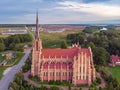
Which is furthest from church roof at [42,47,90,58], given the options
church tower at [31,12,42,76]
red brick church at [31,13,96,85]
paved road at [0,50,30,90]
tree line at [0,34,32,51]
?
tree line at [0,34,32,51]

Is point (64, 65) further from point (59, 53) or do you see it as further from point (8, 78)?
point (8, 78)

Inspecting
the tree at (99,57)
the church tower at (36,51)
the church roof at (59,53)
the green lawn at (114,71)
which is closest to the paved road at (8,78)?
the church tower at (36,51)

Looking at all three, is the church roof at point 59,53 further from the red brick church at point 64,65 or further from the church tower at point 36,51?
the church tower at point 36,51

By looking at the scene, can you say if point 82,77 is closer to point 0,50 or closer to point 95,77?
point 95,77

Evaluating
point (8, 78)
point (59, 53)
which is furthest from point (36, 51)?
point (8, 78)

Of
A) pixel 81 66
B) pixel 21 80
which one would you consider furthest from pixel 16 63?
pixel 81 66

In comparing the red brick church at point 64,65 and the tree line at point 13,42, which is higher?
the red brick church at point 64,65

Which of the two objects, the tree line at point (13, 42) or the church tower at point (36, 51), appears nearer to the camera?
the church tower at point (36, 51)

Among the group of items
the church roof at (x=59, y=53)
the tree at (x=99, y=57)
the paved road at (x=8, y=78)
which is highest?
the church roof at (x=59, y=53)
